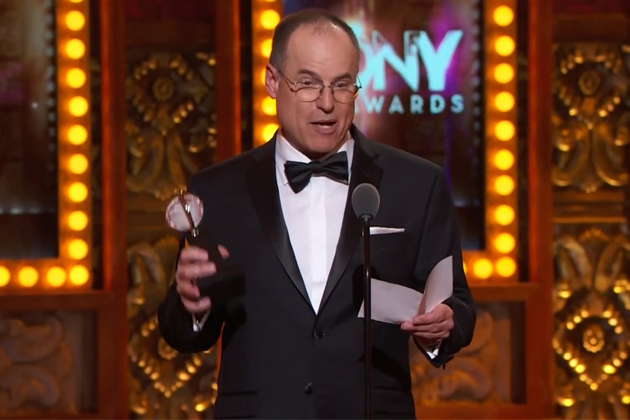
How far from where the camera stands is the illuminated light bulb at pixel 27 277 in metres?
3.93

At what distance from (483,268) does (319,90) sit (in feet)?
6.90

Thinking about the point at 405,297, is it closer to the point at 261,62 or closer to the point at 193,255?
the point at 193,255

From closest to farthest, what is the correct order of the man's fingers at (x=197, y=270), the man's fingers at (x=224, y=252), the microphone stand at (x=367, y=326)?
the microphone stand at (x=367, y=326), the man's fingers at (x=197, y=270), the man's fingers at (x=224, y=252)

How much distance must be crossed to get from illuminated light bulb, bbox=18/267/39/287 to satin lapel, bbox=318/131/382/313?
209cm

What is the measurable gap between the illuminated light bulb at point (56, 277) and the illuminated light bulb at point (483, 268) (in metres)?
1.57

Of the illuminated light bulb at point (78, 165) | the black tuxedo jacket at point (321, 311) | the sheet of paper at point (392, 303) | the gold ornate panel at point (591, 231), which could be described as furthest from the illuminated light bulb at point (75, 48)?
the sheet of paper at point (392, 303)

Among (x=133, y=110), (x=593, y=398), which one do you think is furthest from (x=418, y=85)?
(x=593, y=398)

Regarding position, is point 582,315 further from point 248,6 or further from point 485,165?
point 248,6

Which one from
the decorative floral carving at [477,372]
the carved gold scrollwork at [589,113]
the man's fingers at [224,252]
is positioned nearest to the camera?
the man's fingers at [224,252]

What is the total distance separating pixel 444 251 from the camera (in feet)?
7.21

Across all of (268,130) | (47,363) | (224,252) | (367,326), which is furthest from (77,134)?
(367,326)

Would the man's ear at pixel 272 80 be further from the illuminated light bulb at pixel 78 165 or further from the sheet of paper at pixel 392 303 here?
the illuminated light bulb at pixel 78 165

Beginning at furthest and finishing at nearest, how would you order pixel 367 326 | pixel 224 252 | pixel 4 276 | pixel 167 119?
pixel 167 119 < pixel 4 276 < pixel 224 252 < pixel 367 326

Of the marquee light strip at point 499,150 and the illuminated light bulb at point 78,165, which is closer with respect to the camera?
the illuminated light bulb at point 78,165
